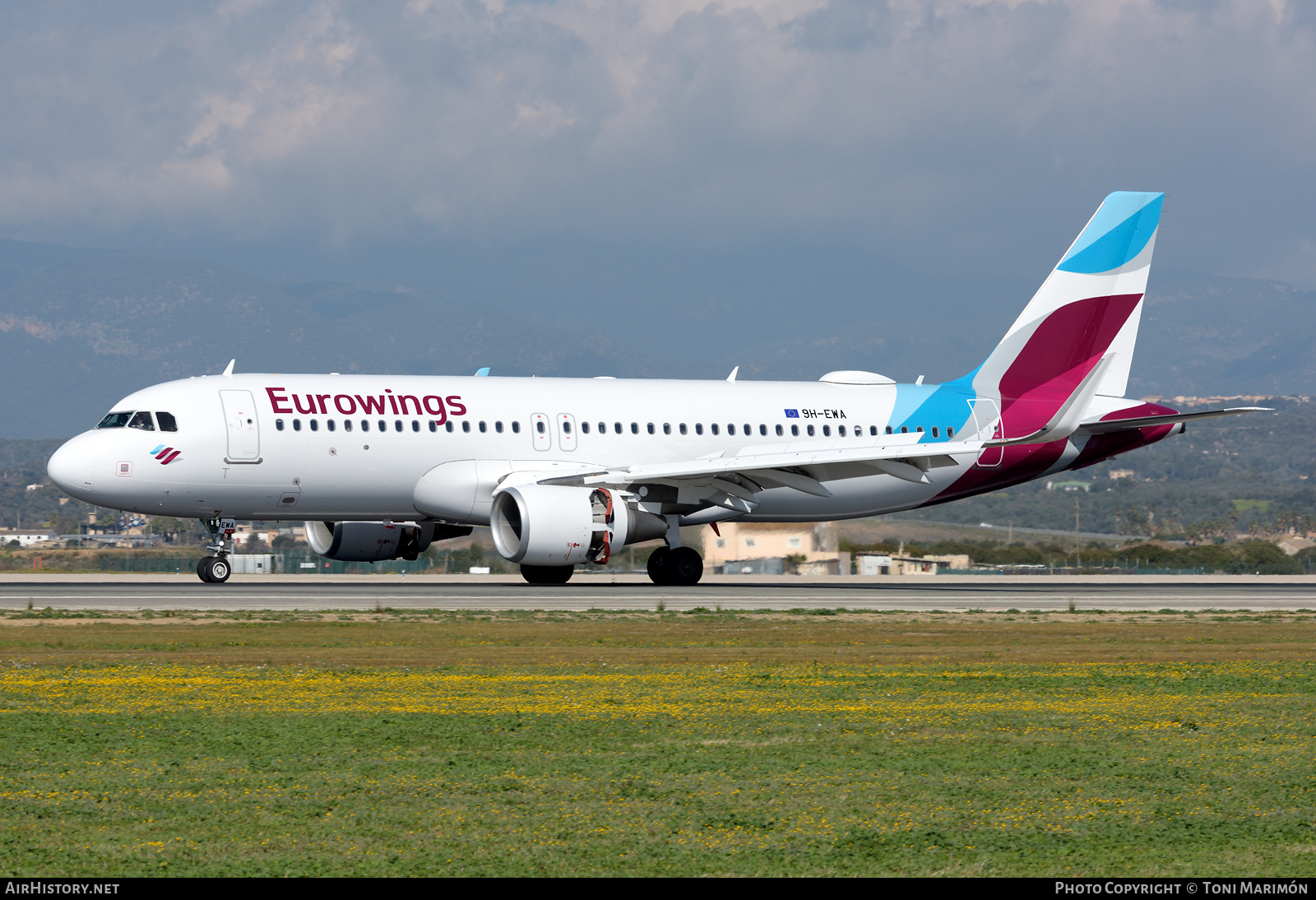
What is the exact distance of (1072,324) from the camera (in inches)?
1654

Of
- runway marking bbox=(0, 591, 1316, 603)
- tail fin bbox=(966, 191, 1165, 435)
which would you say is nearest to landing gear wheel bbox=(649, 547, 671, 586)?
runway marking bbox=(0, 591, 1316, 603)

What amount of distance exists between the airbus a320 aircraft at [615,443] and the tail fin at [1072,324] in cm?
5

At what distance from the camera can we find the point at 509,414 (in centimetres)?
3622

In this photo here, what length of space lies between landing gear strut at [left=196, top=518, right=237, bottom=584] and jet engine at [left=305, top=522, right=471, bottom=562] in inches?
85.9

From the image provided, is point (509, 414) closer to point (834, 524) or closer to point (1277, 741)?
point (834, 524)

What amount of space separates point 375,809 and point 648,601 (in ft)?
67.9

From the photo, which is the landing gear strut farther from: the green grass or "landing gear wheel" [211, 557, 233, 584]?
the green grass

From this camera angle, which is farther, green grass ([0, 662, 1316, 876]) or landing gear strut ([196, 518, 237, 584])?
landing gear strut ([196, 518, 237, 584])

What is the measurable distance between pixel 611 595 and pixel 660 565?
5.35 m

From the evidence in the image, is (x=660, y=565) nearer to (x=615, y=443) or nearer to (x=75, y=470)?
(x=615, y=443)

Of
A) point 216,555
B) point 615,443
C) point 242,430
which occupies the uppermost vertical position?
point 242,430

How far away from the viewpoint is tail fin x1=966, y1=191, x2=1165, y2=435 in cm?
4181

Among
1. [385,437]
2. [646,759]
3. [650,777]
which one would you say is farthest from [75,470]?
[650,777]

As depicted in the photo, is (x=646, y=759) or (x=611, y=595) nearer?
(x=646, y=759)
